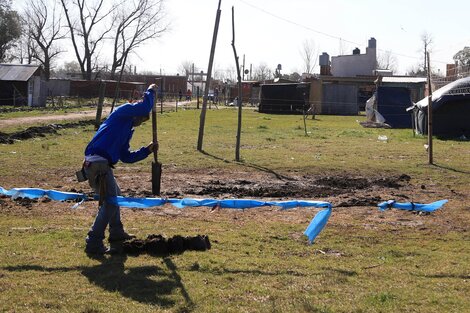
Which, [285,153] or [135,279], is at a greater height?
[285,153]

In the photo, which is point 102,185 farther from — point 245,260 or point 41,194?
point 41,194

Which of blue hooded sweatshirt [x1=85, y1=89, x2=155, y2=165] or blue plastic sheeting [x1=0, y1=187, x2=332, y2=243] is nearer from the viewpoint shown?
blue hooded sweatshirt [x1=85, y1=89, x2=155, y2=165]

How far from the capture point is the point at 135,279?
550 centimetres

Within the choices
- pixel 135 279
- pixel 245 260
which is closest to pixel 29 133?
pixel 245 260

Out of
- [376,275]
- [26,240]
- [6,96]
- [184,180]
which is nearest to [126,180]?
[184,180]

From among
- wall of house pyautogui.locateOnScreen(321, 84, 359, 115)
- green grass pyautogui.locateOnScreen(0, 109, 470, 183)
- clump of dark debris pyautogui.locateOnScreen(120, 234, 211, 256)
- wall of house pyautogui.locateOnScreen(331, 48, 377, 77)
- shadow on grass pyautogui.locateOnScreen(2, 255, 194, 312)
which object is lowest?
shadow on grass pyautogui.locateOnScreen(2, 255, 194, 312)

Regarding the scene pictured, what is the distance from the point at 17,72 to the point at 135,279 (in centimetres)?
4235

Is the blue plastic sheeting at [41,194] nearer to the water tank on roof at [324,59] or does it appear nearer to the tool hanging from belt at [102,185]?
the tool hanging from belt at [102,185]

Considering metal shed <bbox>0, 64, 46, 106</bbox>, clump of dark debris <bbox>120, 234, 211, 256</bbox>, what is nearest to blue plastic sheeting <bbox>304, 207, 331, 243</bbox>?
clump of dark debris <bbox>120, 234, 211, 256</bbox>

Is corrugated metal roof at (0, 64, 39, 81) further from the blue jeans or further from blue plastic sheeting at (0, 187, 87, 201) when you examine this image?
the blue jeans

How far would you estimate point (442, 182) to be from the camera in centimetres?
1222

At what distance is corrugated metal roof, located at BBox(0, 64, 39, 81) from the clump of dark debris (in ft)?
132

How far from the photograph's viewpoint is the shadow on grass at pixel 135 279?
5016mm

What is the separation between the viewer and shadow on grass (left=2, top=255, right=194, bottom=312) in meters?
5.02
